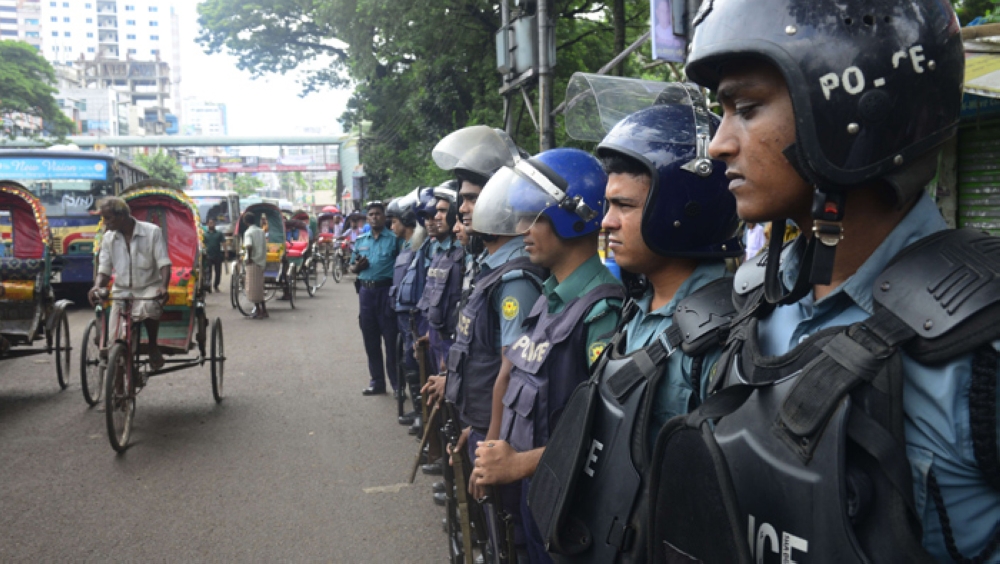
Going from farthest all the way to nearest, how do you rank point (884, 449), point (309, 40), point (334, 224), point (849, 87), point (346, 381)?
point (334, 224)
point (309, 40)
point (346, 381)
point (849, 87)
point (884, 449)

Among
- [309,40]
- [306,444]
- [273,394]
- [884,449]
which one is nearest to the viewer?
[884,449]

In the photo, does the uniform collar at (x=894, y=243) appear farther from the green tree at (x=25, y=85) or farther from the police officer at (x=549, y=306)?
the green tree at (x=25, y=85)

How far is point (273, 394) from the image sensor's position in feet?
27.2

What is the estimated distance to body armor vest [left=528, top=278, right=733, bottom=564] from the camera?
1681 mm

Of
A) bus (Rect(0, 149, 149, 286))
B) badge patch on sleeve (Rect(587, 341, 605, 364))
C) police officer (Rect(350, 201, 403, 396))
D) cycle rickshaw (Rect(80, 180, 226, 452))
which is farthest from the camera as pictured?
bus (Rect(0, 149, 149, 286))

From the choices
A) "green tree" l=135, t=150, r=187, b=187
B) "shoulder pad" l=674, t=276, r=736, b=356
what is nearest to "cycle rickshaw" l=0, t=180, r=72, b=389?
"shoulder pad" l=674, t=276, r=736, b=356

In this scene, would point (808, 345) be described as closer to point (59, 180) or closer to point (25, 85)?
point (59, 180)

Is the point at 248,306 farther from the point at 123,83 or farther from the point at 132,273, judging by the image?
the point at 123,83

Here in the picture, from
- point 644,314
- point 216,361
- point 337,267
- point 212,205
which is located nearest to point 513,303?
point 644,314

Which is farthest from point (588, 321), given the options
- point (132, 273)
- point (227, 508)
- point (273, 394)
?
point (273, 394)

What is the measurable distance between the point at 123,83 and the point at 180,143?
6061cm

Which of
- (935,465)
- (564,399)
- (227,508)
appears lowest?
(227,508)

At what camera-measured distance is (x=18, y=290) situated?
7.79 m

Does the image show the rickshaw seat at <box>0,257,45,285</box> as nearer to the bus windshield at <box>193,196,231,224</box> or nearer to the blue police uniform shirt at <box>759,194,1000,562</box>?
the blue police uniform shirt at <box>759,194,1000,562</box>
